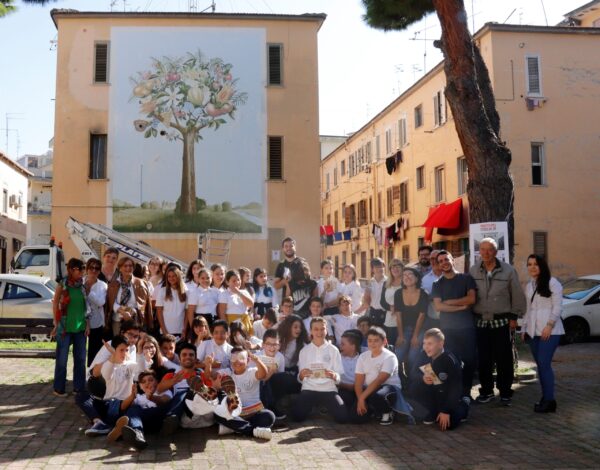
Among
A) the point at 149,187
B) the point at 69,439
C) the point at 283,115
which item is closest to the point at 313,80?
the point at 283,115

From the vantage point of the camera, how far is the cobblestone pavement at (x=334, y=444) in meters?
6.37

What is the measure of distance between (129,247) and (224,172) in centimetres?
461

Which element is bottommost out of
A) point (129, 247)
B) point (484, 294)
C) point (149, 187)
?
point (484, 294)

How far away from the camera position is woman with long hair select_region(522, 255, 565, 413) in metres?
8.37

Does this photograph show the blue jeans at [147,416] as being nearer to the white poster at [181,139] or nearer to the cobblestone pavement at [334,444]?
the cobblestone pavement at [334,444]

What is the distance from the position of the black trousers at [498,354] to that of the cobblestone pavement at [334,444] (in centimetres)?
31

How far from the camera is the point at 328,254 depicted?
52.2 m

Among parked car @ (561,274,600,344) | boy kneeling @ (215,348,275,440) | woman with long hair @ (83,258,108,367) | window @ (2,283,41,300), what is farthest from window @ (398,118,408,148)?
boy kneeling @ (215,348,275,440)

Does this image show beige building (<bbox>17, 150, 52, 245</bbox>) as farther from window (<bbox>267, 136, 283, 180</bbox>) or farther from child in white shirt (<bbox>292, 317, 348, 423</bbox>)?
child in white shirt (<bbox>292, 317, 348, 423</bbox>)

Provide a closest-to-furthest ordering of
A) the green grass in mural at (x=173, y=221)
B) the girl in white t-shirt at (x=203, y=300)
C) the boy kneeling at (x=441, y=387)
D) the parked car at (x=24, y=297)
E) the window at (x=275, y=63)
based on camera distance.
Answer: the boy kneeling at (x=441, y=387), the girl in white t-shirt at (x=203, y=300), the parked car at (x=24, y=297), the green grass in mural at (x=173, y=221), the window at (x=275, y=63)

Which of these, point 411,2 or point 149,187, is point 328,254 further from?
point 411,2

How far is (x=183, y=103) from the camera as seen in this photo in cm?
2478

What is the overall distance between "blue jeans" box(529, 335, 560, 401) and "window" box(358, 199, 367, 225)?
33379 mm

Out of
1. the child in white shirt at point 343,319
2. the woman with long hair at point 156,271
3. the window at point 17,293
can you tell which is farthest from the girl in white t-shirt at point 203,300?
the window at point 17,293
